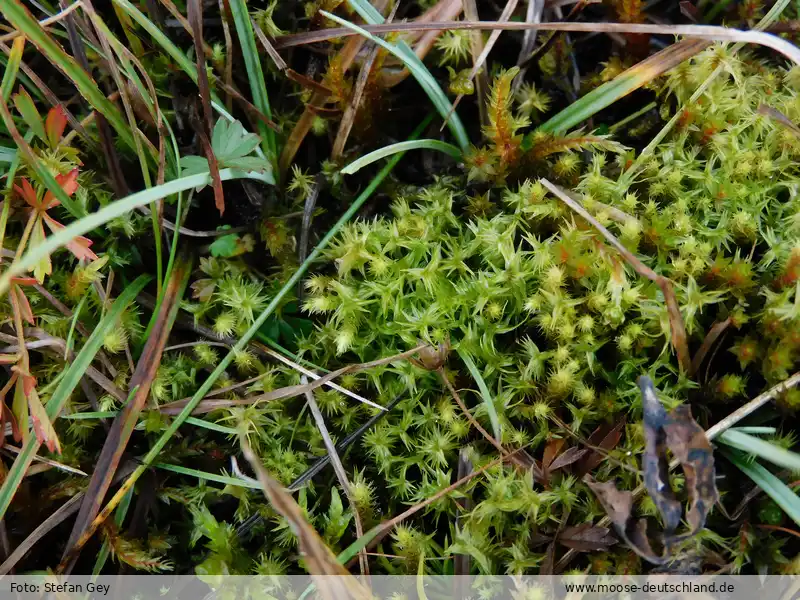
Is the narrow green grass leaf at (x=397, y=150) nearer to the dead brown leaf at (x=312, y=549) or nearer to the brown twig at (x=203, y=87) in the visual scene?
the brown twig at (x=203, y=87)

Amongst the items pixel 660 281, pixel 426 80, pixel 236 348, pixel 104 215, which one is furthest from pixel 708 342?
pixel 104 215

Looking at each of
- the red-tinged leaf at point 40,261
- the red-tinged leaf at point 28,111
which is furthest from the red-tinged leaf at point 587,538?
the red-tinged leaf at point 28,111

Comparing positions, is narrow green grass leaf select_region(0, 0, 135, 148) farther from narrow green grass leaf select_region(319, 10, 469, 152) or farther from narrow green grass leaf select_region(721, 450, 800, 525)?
narrow green grass leaf select_region(721, 450, 800, 525)

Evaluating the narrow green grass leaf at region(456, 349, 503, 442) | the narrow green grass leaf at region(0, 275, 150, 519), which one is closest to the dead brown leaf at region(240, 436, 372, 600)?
the narrow green grass leaf at region(456, 349, 503, 442)

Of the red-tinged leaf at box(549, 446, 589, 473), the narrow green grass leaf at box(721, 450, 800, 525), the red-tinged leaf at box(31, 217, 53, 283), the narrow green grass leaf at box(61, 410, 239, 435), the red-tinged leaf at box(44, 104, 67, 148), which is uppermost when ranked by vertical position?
the red-tinged leaf at box(44, 104, 67, 148)

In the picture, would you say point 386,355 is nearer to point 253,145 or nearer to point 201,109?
point 253,145

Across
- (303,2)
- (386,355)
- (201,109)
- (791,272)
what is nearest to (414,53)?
(303,2)
